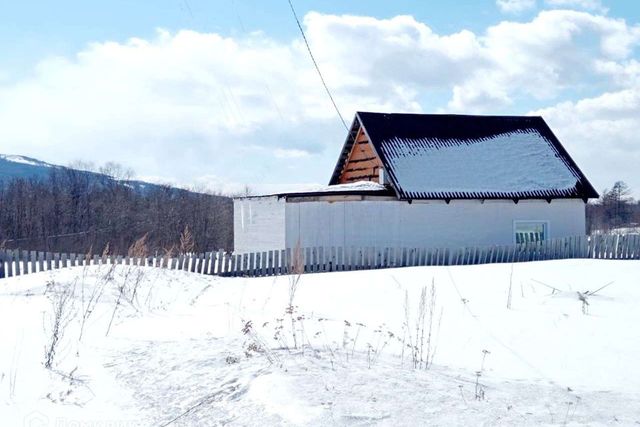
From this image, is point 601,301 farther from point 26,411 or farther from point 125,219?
point 125,219

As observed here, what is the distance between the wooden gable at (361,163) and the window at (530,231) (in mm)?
5255

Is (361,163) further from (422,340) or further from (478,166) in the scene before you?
(422,340)

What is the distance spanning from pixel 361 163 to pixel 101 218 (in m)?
38.7

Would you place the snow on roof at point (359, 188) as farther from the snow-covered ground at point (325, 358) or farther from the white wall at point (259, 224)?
the snow-covered ground at point (325, 358)

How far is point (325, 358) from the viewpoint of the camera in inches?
254

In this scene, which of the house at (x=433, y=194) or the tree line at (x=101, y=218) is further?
the tree line at (x=101, y=218)

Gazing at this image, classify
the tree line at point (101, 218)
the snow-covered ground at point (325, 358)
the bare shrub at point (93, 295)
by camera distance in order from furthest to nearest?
the tree line at point (101, 218)
the bare shrub at point (93, 295)
the snow-covered ground at point (325, 358)

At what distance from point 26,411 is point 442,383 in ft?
11.4

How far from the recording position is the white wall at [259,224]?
2220 cm

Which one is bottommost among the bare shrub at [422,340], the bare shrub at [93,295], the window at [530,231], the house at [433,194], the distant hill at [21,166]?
the bare shrub at [422,340]

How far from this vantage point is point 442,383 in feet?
19.2

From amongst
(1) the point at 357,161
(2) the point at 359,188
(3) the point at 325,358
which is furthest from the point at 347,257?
(3) the point at 325,358

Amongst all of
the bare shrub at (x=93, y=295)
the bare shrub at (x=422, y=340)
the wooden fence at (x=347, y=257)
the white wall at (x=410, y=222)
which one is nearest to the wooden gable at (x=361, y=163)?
the white wall at (x=410, y=222)

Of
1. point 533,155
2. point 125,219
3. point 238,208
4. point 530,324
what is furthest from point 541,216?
point 125,219
